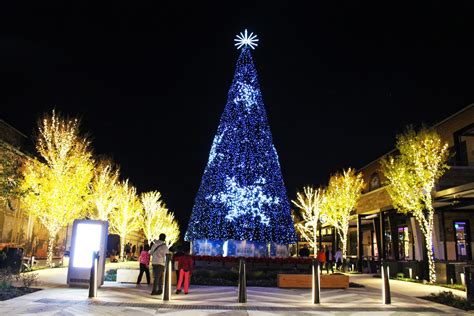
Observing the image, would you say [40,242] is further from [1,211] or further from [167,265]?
[167,265]

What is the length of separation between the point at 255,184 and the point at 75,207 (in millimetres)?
10722

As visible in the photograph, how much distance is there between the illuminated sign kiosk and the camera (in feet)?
43.8

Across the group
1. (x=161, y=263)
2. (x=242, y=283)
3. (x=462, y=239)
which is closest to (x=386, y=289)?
(x=242, y=283)

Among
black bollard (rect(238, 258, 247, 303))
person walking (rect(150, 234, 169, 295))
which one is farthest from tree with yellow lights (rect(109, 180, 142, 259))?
black bollard (rect(238, 258, 247, 303))

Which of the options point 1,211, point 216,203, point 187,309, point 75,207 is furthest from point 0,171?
point 1,211

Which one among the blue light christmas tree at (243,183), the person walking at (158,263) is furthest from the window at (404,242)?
the person walking at (158,263)

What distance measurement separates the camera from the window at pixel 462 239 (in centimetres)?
2917

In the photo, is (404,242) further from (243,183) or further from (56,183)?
(56,183)

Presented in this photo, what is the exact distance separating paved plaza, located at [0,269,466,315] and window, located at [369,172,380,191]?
23970 millimetres

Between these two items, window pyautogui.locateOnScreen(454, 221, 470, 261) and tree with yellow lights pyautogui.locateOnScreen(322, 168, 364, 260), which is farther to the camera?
tree with yellow lights pyautogui.locateOnScreen(322, 168, 364, 260)

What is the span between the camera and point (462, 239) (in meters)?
29.4

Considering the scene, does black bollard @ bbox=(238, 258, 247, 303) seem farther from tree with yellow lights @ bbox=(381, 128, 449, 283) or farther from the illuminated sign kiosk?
tree with yellow lights @ bbox=(381, 128, 449, 283)

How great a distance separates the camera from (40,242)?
36344 mm

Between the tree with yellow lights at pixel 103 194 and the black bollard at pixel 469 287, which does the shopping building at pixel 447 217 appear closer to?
the black bollard at pixel 469 287
